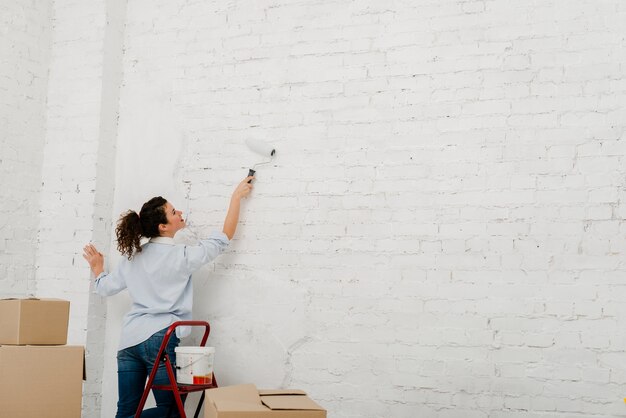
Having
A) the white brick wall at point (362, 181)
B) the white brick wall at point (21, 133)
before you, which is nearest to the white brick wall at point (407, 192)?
the white brick wall at point (362, 181)

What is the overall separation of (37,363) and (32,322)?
18 cm

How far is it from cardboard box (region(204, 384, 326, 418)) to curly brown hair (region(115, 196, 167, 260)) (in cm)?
114

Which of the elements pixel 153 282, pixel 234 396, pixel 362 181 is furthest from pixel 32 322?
pixel 362 181

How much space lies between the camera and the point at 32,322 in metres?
2.99

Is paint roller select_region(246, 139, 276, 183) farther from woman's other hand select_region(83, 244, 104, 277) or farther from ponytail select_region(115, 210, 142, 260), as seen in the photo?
woman's other hand select_region(83, 244, 104, 277)

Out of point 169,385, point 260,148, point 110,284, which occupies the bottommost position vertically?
point 169,385

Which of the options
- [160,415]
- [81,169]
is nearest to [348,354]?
[160,415]

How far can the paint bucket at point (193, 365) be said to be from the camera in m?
3.25

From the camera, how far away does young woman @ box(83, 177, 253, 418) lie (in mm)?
3404

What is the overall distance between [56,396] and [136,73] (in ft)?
6.48

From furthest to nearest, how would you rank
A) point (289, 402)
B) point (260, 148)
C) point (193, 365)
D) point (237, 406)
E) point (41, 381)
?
point (260, 148), point (193, 365), point (41, 381), point (289, 402), point (237, 406)

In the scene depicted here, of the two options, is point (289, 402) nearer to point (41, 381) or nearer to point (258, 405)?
point (258, 405)

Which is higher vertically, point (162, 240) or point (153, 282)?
point (162, 240)

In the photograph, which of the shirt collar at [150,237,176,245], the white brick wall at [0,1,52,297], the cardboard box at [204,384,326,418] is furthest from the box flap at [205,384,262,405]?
the white brick wall at [0,1,52,297]
